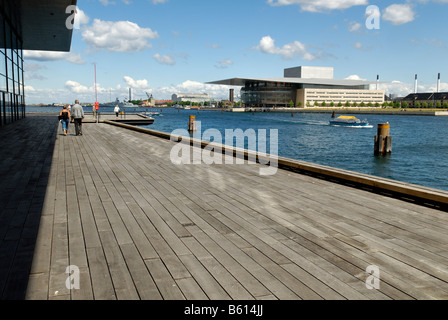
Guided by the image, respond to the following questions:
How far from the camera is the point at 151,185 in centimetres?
721

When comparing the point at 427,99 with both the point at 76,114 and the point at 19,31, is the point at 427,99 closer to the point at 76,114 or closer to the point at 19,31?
the point at 19,31

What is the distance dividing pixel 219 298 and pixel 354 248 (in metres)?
1.83

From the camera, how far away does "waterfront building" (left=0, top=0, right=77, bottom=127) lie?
19864mm

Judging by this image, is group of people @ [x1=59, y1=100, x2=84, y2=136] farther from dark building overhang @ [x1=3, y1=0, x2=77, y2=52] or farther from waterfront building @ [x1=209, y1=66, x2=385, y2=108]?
waterfront building @ [x1=209, y1=66, x2=385, y2=108]

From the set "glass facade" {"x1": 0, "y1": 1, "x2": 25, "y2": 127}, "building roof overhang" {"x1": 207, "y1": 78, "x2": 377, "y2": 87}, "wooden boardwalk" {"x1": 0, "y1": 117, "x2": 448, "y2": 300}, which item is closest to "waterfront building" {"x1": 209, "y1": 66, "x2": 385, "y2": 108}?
"building roof overhang" {"x1": 207, "y1": 78, "x2": 377, "y2": 87}

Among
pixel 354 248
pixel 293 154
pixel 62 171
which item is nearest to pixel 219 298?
pixel 354 248

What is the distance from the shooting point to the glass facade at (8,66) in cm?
2050

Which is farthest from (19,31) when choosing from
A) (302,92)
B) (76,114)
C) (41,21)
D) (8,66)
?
(302,92)

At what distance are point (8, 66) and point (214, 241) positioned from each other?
77.9 ft

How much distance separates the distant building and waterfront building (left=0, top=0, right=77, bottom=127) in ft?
558

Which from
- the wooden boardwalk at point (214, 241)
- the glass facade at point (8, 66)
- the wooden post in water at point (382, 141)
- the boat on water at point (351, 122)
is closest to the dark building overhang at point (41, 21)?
the glass facade at point (8, 66)

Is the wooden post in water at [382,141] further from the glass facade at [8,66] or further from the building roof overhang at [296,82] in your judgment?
the building roof overhang at [296,82]

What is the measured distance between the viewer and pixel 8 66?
74.3ft
